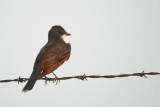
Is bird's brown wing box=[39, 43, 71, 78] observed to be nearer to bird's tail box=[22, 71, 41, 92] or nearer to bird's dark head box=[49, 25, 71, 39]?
bird's tail box=[22, 71, 41, 92]

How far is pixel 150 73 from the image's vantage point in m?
5.77

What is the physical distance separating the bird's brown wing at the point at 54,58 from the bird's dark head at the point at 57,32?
3.04 feet

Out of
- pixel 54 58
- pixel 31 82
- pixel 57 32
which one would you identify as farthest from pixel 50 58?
pixel 57 32

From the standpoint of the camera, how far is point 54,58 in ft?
27.5

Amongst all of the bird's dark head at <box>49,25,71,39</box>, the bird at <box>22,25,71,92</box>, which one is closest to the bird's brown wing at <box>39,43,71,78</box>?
the bird at <box>22,25,71,92</box>

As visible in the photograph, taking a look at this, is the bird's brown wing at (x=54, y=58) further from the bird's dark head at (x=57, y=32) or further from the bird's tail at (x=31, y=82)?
the bird's dark head at (x=57, y=32)

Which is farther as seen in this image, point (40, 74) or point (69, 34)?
point (69, 34)

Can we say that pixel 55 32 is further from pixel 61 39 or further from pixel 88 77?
pixel 88 77

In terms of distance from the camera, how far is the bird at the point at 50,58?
7.70 meters

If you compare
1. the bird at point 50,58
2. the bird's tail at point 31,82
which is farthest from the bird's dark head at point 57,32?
the bird's tail at point 31,82

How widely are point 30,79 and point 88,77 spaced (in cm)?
179

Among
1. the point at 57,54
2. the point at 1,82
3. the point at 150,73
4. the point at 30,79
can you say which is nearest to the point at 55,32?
the point at 57,54

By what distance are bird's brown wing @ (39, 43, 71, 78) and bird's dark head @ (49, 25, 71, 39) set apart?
926 millimetres

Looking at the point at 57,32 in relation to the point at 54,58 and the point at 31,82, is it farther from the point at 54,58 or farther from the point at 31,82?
the point at 31,82
